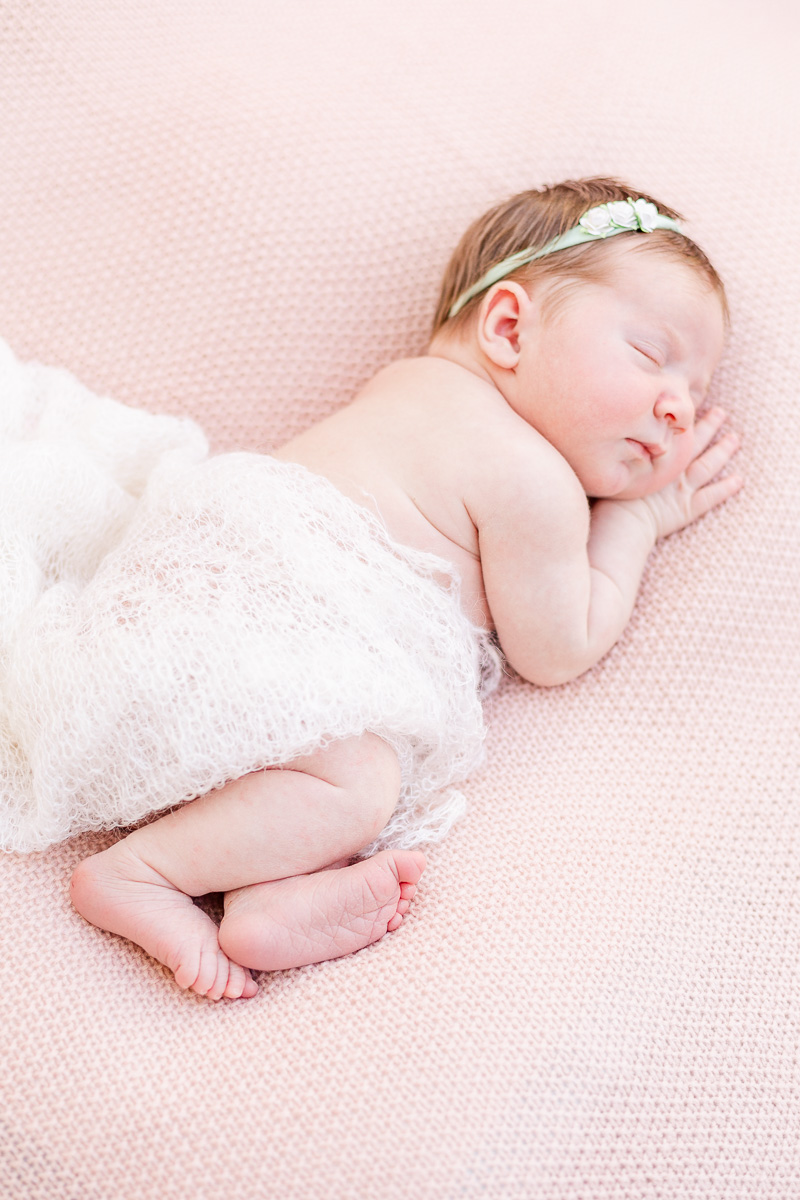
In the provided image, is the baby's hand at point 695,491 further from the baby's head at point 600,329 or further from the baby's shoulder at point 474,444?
the baby's shoulder at point 474,444

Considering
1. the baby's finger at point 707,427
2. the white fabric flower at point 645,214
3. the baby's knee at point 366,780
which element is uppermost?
the white fabric flower at point 645,214

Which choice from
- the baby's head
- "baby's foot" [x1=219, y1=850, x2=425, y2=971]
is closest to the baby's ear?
the baby's head

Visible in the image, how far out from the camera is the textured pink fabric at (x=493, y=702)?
0.94 m

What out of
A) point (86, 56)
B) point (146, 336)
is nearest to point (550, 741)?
point (146, 336)

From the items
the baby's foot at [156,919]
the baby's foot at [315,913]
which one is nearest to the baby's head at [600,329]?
the baby's foot at [315,913]

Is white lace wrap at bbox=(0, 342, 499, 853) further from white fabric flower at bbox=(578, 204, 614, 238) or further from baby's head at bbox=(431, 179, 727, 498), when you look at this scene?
white fabric flower at bbox=(578, 204, 614, 238)

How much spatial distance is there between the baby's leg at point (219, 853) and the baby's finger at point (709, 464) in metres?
0.67

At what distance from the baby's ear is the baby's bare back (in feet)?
0.17

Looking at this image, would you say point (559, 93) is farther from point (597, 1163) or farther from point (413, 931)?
point (597, 1163)

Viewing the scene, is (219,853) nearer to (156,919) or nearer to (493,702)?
(156,919)

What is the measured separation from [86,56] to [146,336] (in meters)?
0.44

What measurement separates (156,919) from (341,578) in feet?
1.34

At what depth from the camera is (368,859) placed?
108 cm

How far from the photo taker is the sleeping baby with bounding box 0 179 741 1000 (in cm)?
101
